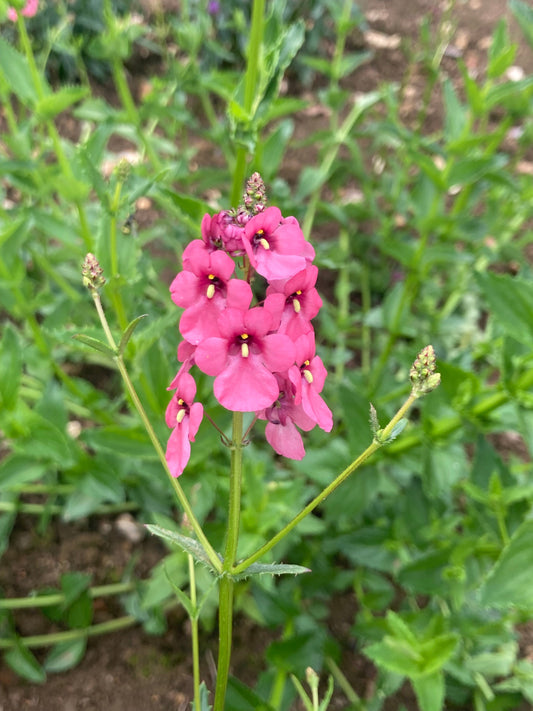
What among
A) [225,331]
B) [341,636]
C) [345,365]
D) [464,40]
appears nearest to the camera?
[225,331]

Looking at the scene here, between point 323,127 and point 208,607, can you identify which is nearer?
point 208,607

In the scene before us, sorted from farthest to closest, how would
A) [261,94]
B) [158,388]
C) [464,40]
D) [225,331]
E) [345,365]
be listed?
[464,40]
[345,365]
[158,388]
[261,94]
[225,331]

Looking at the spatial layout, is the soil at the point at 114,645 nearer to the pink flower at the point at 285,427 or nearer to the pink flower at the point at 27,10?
the pink flower at the point at 285,427

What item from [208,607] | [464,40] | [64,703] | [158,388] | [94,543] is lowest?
[64,703]

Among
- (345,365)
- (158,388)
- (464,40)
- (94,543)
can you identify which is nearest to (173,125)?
(345,365)

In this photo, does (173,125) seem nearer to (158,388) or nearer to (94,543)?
(158,388)

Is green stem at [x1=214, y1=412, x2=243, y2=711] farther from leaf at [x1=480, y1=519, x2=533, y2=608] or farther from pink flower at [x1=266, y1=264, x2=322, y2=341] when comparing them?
leaf at [x1=480, y1=519, x2=533, y2=608]
